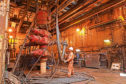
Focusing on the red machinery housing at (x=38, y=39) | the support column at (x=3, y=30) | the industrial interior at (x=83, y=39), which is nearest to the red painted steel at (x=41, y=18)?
the industrial interior at (x=83, y=39)

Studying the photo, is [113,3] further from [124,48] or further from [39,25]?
[39,25]

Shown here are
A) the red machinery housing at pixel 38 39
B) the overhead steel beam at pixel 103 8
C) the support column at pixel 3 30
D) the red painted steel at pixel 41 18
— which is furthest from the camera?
the overhead steel beam at pixel 103 8

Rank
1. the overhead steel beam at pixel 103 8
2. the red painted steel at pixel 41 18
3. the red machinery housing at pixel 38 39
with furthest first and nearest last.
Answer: the overhead steel beam at pixel 103 8 < the red painted steel at pixel 41 18 < the red machinery housing at pixel 38 39

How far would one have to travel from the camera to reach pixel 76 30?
13.5 meters

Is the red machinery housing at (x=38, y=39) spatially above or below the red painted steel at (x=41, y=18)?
below

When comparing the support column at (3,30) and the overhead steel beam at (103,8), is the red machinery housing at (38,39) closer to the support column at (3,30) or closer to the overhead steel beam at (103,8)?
the support column at (3,30)

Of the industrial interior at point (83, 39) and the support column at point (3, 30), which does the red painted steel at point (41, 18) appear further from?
the support column at point (3, 30)

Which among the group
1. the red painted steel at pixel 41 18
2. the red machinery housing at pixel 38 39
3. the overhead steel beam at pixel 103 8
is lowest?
the red machinery housing at pixel 38 39

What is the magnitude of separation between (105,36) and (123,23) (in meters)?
1.96

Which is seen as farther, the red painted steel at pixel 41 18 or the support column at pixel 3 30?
the red painted steel at pixel 41 18

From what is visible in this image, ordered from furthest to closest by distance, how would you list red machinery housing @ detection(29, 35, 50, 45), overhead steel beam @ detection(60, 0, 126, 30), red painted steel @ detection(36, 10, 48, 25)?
overhead steel beam @ detection(60, 0, 126, 30)
red painted steel @ detection(36, 10, 48, 25)
red machinery housing @ detection(29, 35, 50, 45)

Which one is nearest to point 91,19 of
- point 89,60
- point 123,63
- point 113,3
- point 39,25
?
point 113,3

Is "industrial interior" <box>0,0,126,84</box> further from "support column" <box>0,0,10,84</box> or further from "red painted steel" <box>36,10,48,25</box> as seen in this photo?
"support column" <box>0,0,10,84</box>

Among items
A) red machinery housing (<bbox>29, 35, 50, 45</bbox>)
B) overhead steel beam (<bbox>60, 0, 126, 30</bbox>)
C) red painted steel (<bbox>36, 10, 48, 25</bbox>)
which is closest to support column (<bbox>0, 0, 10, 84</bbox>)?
red machinery housing (<bbox>29, 35, 50, 45</bbox>)
